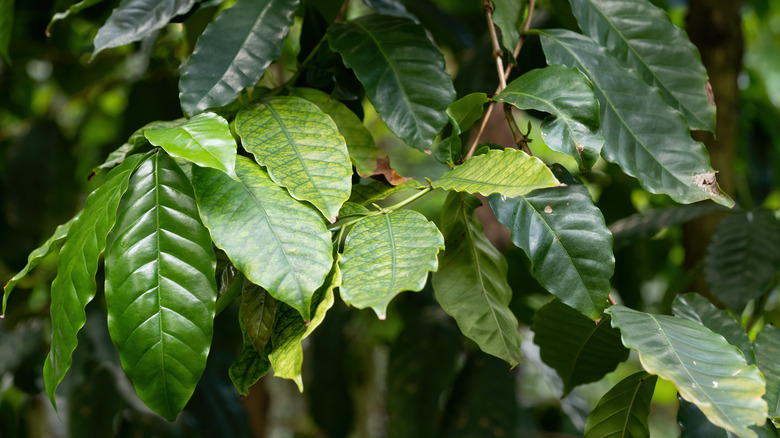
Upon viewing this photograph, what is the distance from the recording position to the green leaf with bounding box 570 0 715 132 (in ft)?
2.48

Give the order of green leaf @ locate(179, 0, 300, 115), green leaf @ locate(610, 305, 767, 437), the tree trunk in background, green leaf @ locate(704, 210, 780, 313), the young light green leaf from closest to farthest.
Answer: green leaf @ locate(610, 305, 767, 437)
the young light green leaf
green leaf @ locate(179, 0, 300, 115)
green leaf @ locate(704, 210, 780, 313)
the tree trunk in background

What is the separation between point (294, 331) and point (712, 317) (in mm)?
501

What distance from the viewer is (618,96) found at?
70 centimetres

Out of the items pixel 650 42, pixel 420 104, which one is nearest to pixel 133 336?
pixel 420 104

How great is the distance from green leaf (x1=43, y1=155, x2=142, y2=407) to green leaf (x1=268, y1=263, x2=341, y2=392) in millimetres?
166

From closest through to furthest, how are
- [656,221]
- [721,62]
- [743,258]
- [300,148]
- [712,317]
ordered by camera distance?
1. [300,148]
2. [712,317]
3. [743,258]
4. [656,221]
5. [721,62]

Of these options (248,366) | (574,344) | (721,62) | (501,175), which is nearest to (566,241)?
(501,175)

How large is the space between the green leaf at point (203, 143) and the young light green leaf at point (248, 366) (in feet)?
0.49

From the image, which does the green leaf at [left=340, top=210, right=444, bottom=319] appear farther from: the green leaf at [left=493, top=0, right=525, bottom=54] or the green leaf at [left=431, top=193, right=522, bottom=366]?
the green leaf at [left=493, top=0, right=525, bottom=54]

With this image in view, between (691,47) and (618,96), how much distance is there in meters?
0.16

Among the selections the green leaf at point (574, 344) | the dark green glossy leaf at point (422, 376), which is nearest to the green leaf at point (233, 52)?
the green leaf at point (574, 344)

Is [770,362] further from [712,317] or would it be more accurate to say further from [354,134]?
[354,134]

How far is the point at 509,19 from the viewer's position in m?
0.73

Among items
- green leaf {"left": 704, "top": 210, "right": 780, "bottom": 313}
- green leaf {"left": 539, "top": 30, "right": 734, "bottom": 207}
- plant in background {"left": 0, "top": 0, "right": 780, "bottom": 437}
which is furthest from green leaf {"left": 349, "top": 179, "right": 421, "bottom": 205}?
green leaf {"left": 704, "top": 210, "right": 780, "bottom": 313}
